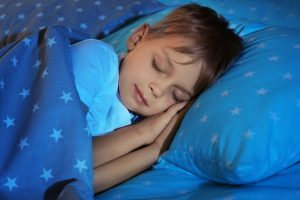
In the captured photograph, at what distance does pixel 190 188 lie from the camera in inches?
32.7

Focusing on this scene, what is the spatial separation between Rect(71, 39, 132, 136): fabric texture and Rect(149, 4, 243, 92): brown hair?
160 mm

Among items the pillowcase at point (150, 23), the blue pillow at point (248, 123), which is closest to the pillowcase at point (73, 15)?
the pillowcase at point (150, 23)

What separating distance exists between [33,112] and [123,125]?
335 millimetres

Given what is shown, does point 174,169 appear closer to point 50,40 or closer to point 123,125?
point 123,125

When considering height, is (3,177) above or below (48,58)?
below

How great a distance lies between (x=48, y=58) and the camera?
880mm

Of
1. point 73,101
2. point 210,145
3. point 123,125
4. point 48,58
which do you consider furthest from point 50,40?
point 210,145

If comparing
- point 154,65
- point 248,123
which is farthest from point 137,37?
point 248,123

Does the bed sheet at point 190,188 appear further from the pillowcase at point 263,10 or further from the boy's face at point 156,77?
the pillowcase at point 263,10

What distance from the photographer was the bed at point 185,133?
0.73 metres

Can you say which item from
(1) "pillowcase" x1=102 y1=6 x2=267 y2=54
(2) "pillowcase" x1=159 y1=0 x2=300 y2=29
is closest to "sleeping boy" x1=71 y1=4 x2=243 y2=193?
(1) "pillowcase" x1=102 y1=6 x2=267 y2=54

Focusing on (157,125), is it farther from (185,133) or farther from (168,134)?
(185,133)

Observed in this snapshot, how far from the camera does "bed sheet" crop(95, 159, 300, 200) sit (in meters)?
0.72

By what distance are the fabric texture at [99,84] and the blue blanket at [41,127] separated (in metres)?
0.04
